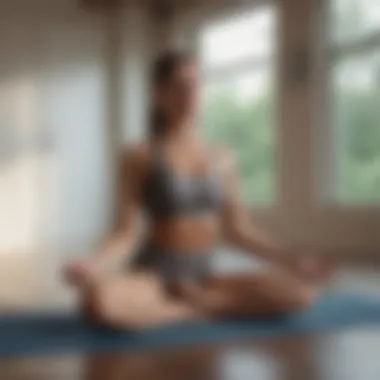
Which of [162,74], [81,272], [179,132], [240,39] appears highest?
[240,39]

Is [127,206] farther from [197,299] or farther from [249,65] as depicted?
[249,65]

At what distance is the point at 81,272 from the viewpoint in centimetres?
153

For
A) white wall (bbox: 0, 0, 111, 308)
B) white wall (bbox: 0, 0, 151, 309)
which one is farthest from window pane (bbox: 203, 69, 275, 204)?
white wall (bbox: 0, 0, 111, 308)

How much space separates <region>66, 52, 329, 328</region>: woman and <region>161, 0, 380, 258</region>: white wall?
1.38 m

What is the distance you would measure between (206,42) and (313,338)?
2.28 m

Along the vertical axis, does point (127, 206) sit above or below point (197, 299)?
above

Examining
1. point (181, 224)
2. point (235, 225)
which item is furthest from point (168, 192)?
point (235, 225)

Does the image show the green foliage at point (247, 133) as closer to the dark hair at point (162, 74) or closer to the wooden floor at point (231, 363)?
the dark hair at point (162, 74)

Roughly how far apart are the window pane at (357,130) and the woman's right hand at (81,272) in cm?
173

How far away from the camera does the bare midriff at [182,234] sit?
167cm

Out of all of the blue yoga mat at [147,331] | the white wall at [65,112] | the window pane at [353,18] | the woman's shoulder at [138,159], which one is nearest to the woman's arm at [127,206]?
the woman's shoulder at [138,159]

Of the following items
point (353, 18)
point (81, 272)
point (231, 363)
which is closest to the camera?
point (231, 363)

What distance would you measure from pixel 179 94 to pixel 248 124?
188cm

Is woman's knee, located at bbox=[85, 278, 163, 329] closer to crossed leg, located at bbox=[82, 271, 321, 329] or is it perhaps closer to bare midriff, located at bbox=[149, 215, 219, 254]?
crossed leg, located at bbox=[82, 271, 321, 329]
